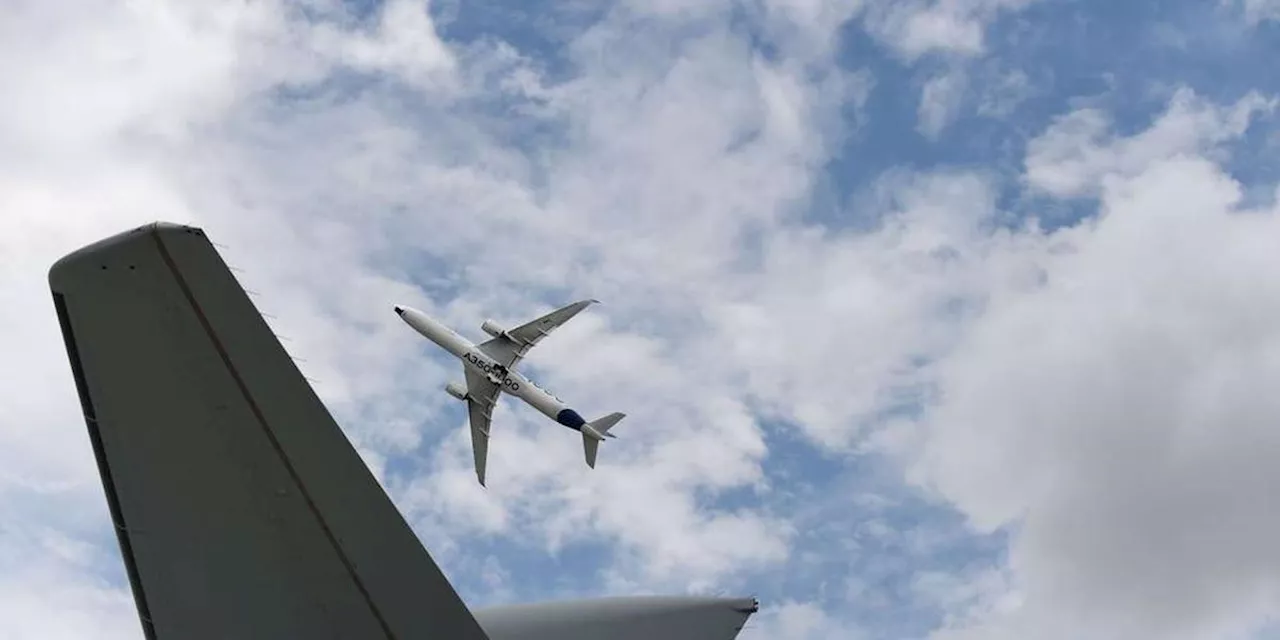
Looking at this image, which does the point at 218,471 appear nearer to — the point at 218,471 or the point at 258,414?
the point at 218,471

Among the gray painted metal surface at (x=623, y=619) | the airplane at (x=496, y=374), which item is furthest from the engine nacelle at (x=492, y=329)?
the gray painted metal surface at (x=623, y=619)

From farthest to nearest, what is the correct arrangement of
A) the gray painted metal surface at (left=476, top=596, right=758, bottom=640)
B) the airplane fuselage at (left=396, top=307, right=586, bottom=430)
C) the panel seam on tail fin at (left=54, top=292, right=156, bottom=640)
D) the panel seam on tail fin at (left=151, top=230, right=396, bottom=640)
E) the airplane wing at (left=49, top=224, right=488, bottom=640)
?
1. the airplane fuselage at (left=396, top=307, right=586, bottom=430)
2. the gray painted metal surface at (left=476, top=596, right=758, bottom=640)
3. the panel seam on tail fin at (left=54, top=292, right=156, bottom=640)
4. the airplane wing at (left=49, top=224, right=488, bottom=640)
5. the panel seam on tail fin at (left=151, top=230, right=396, bottom=640)

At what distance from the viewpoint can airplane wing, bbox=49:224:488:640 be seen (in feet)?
24.8

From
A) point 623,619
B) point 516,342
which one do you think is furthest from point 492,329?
point 623,619

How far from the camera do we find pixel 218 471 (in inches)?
316

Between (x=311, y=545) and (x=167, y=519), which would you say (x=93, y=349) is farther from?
(x=311, y=545)

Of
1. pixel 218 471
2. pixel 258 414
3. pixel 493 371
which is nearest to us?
pixel 258 414

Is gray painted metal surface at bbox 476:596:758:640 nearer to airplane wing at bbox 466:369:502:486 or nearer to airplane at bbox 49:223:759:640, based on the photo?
airplane at bbox 49:223:759:640

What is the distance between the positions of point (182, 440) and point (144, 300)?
3.64 ft

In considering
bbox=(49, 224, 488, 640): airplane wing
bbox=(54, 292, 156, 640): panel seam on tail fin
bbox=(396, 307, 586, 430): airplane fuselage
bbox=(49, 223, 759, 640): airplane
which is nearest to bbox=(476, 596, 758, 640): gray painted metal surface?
bbox=(49, 223, 759, 640): airplane

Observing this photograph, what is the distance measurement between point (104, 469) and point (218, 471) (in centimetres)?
93

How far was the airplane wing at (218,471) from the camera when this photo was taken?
755 cm

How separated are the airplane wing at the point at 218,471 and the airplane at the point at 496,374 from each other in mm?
62621

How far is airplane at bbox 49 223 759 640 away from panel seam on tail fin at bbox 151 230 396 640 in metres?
0.01
